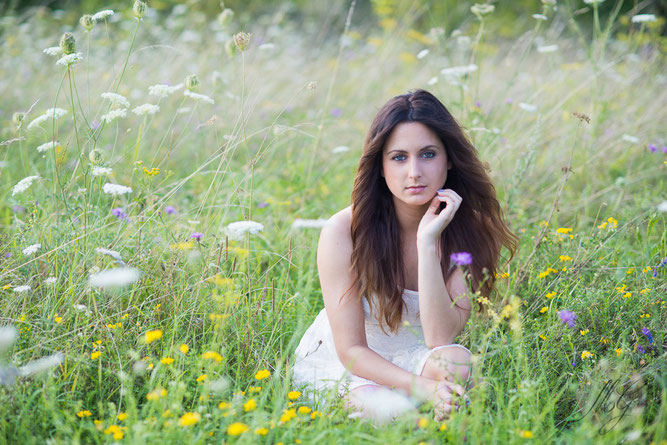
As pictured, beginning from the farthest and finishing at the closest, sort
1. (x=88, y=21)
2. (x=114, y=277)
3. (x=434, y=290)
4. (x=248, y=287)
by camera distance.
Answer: (x=248, y=287) < (x=88, y=21) < (x=434, y=290) < (x=114, y=277)

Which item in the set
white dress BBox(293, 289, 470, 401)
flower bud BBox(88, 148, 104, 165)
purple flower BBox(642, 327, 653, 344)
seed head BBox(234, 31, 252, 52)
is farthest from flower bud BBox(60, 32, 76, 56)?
purple flower BBox(642, 327, 653, 344)

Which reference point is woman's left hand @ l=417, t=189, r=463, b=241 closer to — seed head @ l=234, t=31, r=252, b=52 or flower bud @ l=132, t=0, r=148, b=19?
seed head @ l=234, t=31, r=252, b=52

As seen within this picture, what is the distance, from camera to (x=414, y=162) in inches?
77.2

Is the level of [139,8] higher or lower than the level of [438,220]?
higher

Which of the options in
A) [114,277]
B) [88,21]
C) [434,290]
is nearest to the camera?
[114,277]

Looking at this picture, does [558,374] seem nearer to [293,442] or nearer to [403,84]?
[293,442]

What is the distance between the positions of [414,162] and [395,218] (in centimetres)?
32

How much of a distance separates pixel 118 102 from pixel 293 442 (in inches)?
55.1

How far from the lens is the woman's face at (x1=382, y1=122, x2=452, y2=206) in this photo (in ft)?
6.46

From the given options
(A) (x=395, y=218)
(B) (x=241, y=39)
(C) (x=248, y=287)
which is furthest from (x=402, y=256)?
(B) (x=241, y=39)

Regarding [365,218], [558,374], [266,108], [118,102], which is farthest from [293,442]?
[266,108]

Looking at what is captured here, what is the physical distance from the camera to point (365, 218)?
2.10 meters

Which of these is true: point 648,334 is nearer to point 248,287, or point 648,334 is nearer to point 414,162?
point 414,162

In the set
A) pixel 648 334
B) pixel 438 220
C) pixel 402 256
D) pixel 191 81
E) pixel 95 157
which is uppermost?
pixel 191 81
